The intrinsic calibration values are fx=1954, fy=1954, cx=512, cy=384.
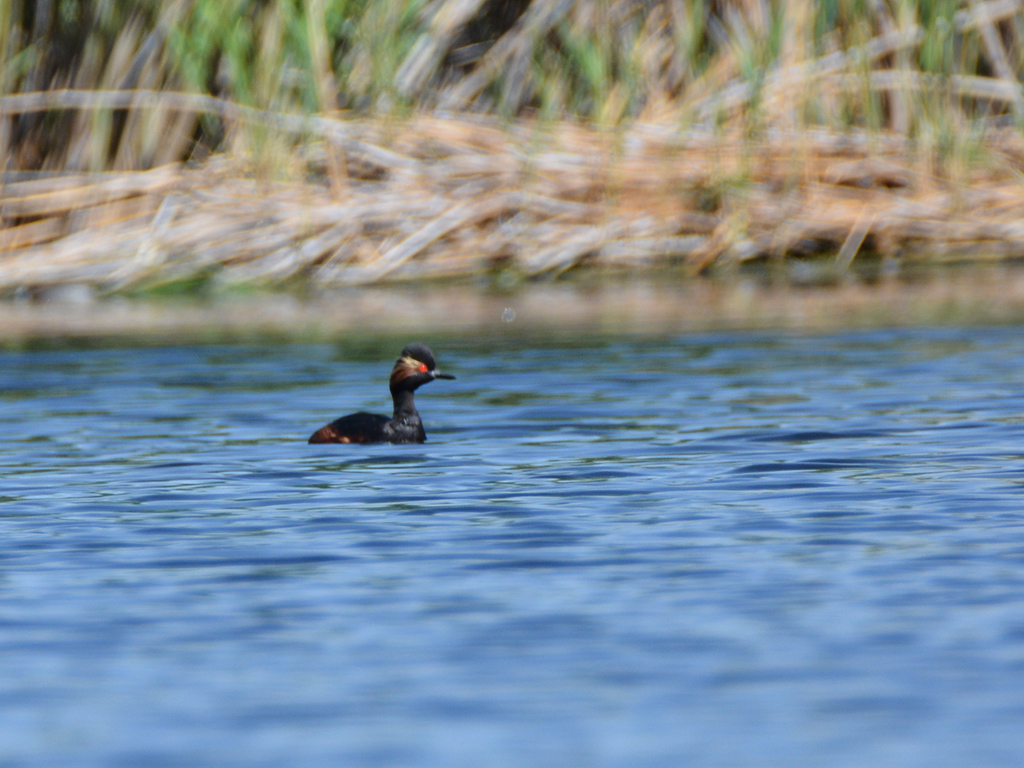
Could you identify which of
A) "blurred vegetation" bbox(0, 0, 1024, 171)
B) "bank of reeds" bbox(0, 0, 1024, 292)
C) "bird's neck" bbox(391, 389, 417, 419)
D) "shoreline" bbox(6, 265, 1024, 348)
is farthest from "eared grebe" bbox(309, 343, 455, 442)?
"bank of reeds" bbox(0, 0, 1024, 292)

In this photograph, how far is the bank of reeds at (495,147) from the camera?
1418cm

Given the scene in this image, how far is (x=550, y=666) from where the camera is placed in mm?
4277

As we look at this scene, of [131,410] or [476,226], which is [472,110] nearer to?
[476,226]

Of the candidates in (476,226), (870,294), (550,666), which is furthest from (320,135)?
(550,666)

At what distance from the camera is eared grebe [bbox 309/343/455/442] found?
314 inches

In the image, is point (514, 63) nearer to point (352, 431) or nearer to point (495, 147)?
point (495, 147)

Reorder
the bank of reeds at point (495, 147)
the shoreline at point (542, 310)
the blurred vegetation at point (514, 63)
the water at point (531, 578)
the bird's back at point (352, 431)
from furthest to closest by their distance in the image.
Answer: the bank of reeds at point (495, 147), the blurred vegetation at point (514, 63), the shoreline at point (542, 310), the bird's back at point (352, 431), the water at point (531, 578)

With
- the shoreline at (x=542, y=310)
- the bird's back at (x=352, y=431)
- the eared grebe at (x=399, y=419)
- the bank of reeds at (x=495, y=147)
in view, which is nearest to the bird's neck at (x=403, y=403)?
the eared grebe at (x=399, y=419)

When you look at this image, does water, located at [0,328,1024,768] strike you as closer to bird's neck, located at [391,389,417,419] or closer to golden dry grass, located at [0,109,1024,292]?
bird's neck, located at [391,389,417,419]

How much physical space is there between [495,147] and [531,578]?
33.3 ft

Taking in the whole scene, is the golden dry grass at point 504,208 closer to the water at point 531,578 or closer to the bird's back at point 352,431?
the water at point 531,578

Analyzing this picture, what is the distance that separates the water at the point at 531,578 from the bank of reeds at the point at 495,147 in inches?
196

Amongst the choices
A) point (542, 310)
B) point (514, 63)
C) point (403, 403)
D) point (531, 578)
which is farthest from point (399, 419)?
point (514, 63)

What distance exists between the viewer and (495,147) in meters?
15.1
